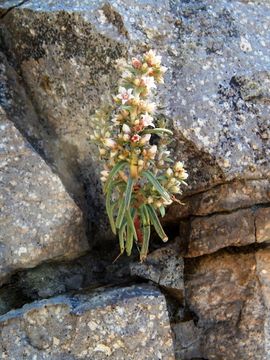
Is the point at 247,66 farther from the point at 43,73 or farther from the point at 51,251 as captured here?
the point at 51,251

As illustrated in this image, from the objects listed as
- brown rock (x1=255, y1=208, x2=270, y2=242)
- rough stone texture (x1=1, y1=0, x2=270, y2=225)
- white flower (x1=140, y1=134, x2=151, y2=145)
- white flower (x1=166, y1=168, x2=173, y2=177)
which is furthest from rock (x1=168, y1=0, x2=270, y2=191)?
white flower (x1=140, y1=134, x2=151, y2=145)

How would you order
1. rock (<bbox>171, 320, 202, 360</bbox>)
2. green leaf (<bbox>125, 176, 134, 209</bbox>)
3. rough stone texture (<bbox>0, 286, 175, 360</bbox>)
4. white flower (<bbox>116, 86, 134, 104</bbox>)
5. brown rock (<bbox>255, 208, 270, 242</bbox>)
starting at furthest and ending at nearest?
rock (<bbox>171, 320, 202, 360</bbox>), brown rock (<bbox>255, 208, 270, 242</bbox>), rough stone texture (<bbox>0, 286, 175, 360</bbox>), green leaf (<bbox>125, 176, 134, 209</bbox>), white flower (<bbox>116, 86, 134, 104</bbox>)

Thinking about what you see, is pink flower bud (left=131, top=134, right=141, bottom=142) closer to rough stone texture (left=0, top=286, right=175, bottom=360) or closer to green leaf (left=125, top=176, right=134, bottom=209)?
green leaf (left=125, top=176, right=134, bottom=209)

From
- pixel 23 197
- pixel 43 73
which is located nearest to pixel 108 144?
pixel 23 197

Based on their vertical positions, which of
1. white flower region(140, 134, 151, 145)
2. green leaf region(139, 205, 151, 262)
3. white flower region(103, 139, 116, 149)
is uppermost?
white flower region(103, 139, 116, 149)

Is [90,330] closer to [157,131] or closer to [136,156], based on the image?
[136,156]

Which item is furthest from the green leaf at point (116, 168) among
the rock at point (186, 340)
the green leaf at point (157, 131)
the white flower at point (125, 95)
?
the rock at point (186, 340)

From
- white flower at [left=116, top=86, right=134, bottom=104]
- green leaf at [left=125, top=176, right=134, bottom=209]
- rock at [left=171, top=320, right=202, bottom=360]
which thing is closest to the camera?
white flower at [left=116, top=86, right=134, bottom=104]
